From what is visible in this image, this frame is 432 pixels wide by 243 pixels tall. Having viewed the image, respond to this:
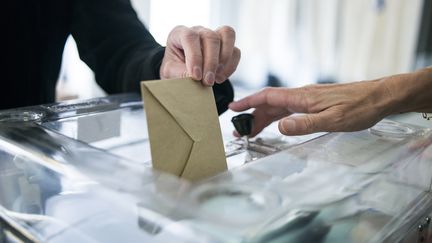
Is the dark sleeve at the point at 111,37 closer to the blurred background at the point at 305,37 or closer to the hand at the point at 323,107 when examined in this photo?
the hand at the point at 323,107

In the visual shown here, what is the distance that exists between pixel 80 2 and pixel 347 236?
85 centimetres

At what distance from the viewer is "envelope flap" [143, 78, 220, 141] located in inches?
17.6

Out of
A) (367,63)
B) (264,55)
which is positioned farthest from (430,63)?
(264,55)

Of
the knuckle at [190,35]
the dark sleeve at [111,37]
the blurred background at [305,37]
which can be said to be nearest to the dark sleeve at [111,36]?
the dark sleeve at [111,37]

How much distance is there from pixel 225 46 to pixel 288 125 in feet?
0.61

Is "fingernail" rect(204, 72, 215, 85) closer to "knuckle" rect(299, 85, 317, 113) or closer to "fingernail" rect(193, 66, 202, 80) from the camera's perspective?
"fingernail" rect(193, 66, 202, 80)

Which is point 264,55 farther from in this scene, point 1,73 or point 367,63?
point 1,73

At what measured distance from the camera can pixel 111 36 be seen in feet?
3.34

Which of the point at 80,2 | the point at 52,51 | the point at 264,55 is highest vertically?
the point at 80,2

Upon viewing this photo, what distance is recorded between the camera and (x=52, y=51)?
95 cm

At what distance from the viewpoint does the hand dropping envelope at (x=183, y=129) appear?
1.42 ft

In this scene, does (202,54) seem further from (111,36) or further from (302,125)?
(111,36)

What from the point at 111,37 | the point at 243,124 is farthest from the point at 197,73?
the point at 111,37

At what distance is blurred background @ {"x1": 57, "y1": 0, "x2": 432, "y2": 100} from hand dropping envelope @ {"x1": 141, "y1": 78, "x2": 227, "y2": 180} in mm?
1419
